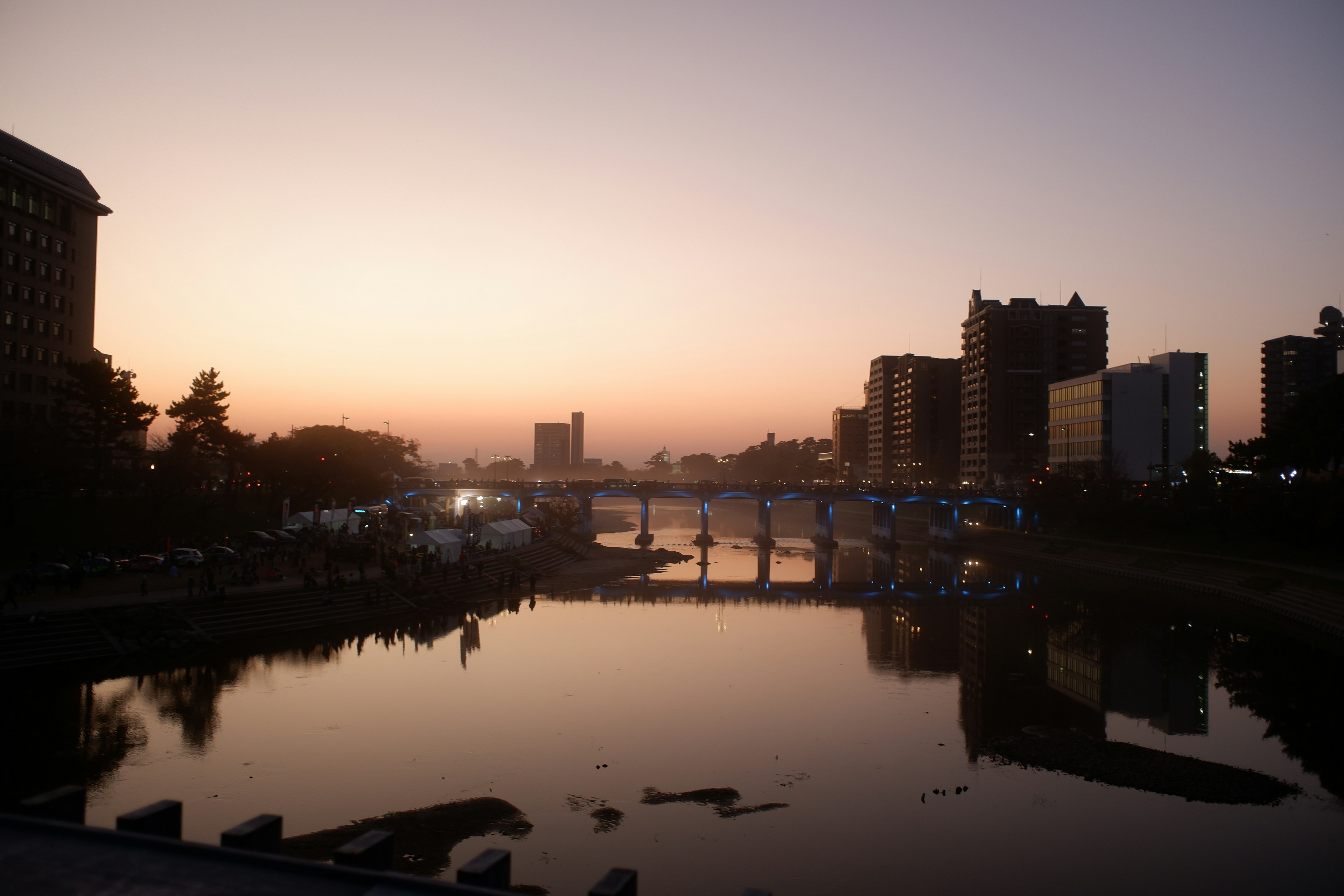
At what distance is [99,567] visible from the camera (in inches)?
1654

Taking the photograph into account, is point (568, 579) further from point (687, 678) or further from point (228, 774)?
point (228, 774)

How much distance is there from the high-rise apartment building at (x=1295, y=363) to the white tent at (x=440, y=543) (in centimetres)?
17102

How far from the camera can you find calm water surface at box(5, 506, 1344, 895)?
18.8 meters

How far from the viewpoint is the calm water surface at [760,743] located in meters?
18.8

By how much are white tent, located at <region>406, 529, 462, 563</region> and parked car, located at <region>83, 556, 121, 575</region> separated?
65.7ft

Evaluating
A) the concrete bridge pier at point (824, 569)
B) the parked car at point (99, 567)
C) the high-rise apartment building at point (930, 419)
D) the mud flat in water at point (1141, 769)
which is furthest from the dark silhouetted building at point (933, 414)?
the parked car at point (99, 567)

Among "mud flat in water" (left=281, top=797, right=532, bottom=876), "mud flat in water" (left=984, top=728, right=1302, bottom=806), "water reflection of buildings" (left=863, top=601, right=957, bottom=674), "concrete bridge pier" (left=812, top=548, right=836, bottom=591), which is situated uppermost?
"mud flat in water" (left=281, top=797, right=532, bottom=876)

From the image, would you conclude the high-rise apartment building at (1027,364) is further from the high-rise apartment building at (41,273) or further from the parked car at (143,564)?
the high-rise apartment building at (41,273)

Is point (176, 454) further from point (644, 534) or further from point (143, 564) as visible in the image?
point (644, 534)

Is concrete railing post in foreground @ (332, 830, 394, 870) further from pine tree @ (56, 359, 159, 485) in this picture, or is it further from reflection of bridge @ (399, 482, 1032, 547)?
reflection of bridge @ (399, 482, 1032, 547)

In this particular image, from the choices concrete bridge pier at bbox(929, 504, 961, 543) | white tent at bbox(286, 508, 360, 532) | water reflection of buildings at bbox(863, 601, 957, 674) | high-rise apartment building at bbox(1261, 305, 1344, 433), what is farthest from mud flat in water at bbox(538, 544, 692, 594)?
high-rise apartment building at bbox(1261, 305, 1344, 433)

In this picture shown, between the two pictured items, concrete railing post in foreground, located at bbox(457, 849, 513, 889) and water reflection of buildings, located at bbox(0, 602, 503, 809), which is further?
water reflection of buildings, located at bbox(0, 602, 503, 809)

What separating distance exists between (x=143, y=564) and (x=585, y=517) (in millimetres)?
69570

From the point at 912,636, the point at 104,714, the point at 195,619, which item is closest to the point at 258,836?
the point at 104,714
